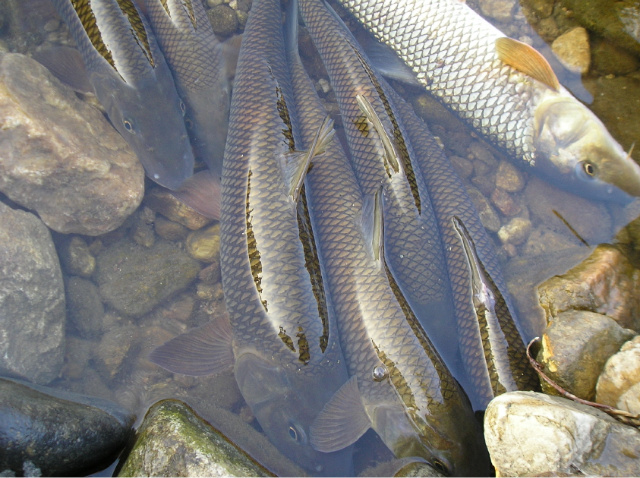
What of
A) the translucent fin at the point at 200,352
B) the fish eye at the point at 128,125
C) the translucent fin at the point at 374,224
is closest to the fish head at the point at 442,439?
the translucent fin at the point at 374,224

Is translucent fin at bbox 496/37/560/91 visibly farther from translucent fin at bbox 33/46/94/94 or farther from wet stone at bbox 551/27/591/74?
translucent fin at bbox 33/46/94/94

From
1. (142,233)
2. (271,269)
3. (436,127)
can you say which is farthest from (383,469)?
(436,127)

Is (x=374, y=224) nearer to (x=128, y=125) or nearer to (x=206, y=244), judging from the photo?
(x=206, y=244)

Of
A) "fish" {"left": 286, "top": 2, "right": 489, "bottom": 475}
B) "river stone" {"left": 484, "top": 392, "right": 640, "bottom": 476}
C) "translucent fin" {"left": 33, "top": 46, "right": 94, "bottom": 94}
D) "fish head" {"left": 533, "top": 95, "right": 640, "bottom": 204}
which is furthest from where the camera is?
"translucent fin" {"left": 33, "top": 46, "right": 94, "bottom": 94}

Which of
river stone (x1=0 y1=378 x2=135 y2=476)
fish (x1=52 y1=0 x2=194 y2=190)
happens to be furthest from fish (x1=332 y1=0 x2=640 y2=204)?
river stone (x1=0 y1=378 x2=135 y2=476)

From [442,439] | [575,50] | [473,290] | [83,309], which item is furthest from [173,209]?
[575,50]
